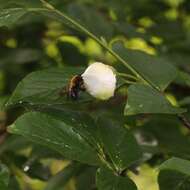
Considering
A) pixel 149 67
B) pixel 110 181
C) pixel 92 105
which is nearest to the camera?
pixel 110 181

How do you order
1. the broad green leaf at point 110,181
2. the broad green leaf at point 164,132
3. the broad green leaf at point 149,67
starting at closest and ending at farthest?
the broad green leaf at point 110,181, the broad green leaf at point 149,67, the broad green leaf at point 164,132

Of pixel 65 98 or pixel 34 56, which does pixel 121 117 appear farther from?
pixel 34 56

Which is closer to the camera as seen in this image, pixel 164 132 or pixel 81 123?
pixel 81 123

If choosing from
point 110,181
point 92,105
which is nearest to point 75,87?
point 110,181

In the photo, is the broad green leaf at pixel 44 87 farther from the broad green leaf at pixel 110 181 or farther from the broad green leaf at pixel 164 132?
the broad green leaf at pixel 164 132

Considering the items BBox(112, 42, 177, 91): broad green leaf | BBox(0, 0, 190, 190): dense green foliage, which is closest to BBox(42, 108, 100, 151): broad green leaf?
BBox(0, 0, 190, 190): dense green foliage

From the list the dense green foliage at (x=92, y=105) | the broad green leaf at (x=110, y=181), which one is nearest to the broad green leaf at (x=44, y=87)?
the dense green foliage at (x=92, y=105)

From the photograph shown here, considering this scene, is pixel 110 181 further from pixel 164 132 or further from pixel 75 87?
pixel 164 132
